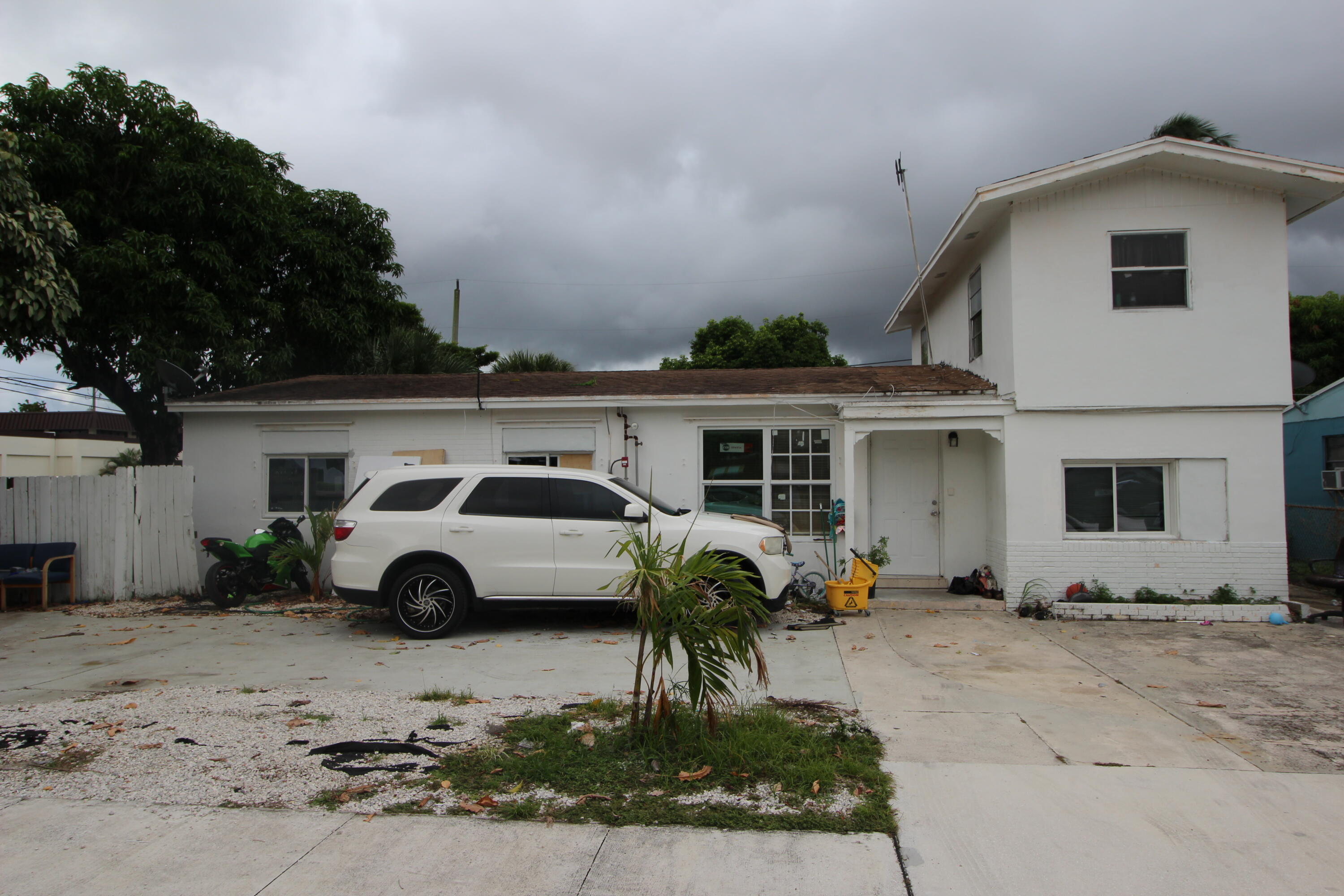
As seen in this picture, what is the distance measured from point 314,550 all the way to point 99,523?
2757mm

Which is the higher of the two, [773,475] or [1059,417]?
[1059,417]

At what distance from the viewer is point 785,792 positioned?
13.5 ft

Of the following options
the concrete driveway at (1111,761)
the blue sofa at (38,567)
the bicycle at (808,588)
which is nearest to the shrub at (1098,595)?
the concrete driveway at (1111,761)

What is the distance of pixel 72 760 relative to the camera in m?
4.62

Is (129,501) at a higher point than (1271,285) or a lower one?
lower

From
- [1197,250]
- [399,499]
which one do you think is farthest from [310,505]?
[1197,250]

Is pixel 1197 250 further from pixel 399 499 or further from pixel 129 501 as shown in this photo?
pixel 129 501

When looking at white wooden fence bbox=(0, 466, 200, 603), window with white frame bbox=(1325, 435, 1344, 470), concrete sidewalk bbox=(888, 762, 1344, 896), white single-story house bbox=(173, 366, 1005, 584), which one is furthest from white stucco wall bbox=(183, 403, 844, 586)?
window with white frame bbox=(1325, 435, 1344, 470)

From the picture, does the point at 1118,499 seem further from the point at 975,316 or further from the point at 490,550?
the point at 490,550

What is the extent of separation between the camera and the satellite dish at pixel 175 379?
11195 millimetres

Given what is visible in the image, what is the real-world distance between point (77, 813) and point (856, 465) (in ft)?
30.1

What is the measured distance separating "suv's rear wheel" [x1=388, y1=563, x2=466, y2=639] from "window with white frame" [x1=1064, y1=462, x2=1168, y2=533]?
7.36m

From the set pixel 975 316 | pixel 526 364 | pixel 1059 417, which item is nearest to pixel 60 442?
pixel 526 364

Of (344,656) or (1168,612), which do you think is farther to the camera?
(1168,612)
